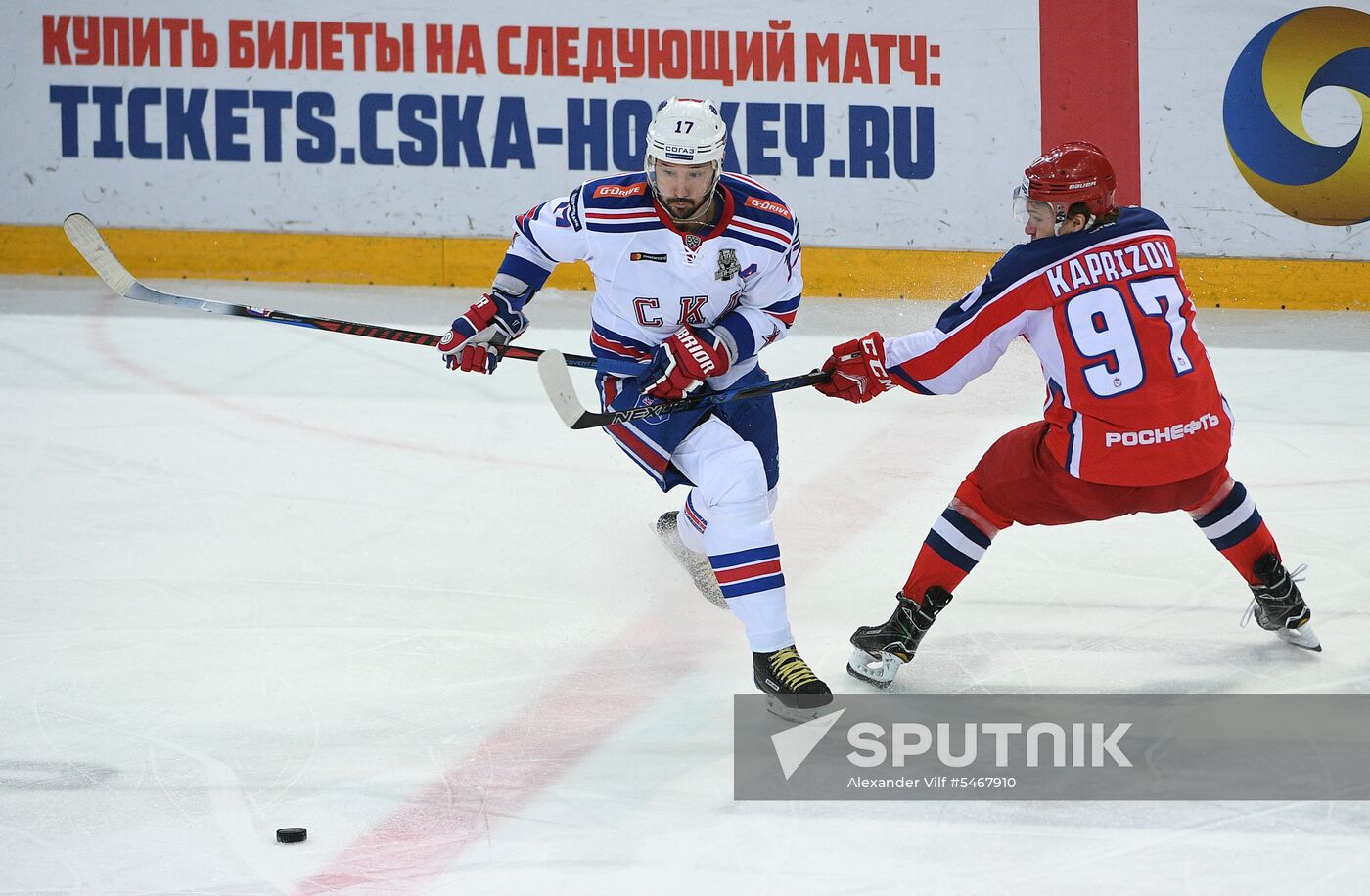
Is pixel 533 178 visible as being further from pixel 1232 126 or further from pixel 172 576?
pixel 172 576

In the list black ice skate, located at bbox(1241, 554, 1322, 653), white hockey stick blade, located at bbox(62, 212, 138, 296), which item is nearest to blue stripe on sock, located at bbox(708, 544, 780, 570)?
black ice skate, located at bbox(1241, 554, 1322, 653)

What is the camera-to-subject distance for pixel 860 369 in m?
2.80

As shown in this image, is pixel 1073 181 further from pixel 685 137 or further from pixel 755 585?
pixel 755 585

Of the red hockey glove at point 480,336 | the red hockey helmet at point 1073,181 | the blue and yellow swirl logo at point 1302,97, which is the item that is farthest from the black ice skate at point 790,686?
the blue and yellow swirl logo at point 1302,97

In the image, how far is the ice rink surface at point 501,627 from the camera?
2119 millimetres

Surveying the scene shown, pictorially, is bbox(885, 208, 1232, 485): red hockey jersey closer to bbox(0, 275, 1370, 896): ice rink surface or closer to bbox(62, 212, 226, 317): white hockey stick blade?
bbox(0, 275, 1370, 896): ice rink surface

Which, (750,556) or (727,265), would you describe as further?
(727,265)

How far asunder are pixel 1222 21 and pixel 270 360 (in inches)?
149

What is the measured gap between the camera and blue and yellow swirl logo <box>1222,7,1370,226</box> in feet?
19.3

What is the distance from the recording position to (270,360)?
474 centimetres

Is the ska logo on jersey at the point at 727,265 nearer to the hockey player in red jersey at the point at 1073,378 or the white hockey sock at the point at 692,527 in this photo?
the hockey player in red jersey at the point at 1073,378

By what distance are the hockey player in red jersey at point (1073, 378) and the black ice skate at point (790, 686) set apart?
8.4 inches

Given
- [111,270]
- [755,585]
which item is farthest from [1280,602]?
[111,270]

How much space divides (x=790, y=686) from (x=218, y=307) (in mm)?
1638
